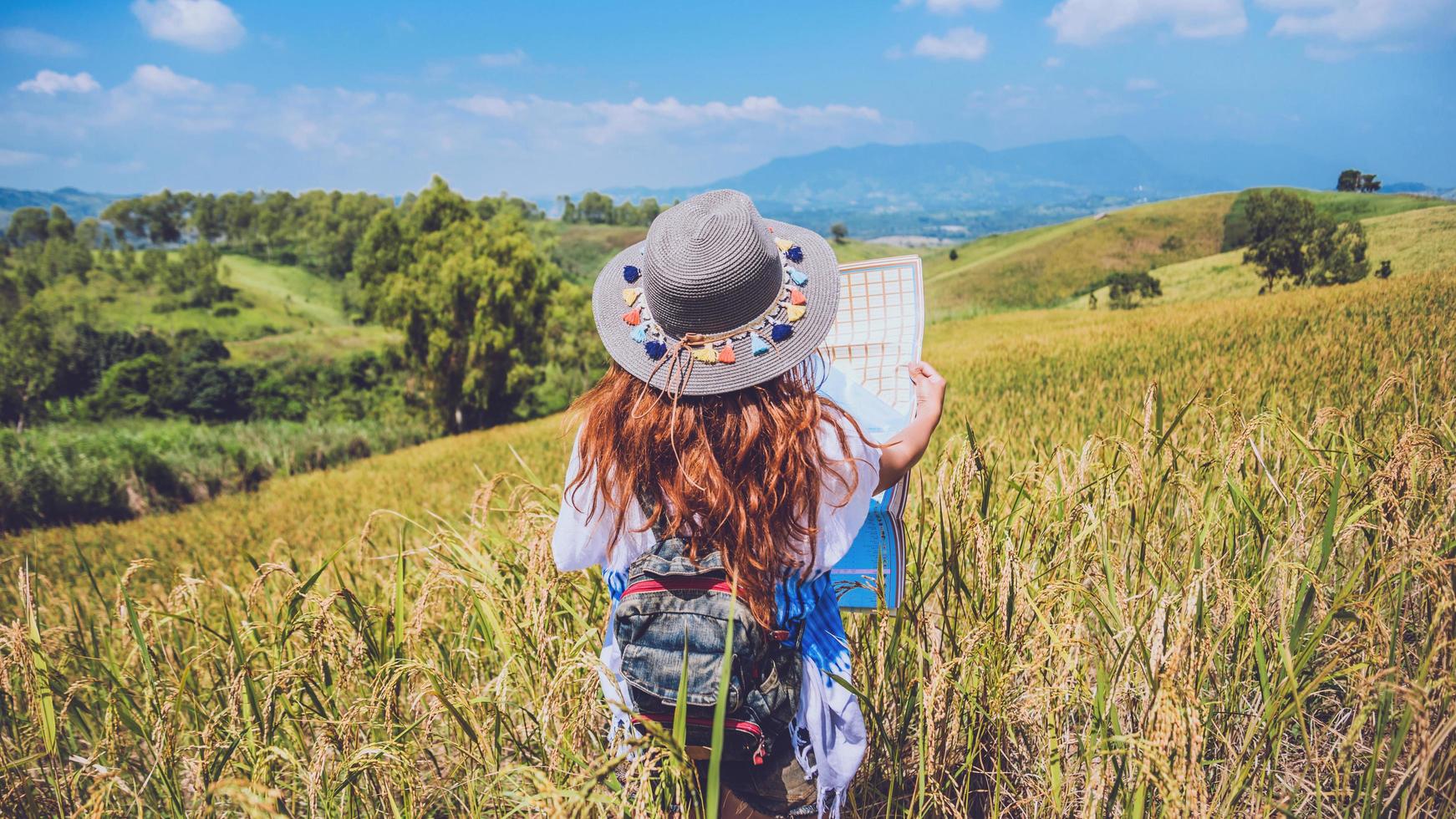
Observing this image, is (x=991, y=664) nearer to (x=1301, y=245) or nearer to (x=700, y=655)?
(x=700, y=655)

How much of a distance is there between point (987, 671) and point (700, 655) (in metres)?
0.83

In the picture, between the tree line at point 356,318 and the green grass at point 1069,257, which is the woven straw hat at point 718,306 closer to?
the tree line at point 356,318

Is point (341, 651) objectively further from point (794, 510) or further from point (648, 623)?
point (794, 510)

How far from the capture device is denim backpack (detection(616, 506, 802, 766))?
4.08 ft

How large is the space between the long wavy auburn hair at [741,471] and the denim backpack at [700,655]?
0.13 ft

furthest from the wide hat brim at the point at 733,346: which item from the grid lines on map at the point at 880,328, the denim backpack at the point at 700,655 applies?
the denim backpack at the point at 700,655

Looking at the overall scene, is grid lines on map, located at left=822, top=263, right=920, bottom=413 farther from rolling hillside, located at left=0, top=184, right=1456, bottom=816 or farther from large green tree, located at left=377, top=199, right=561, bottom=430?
large green tree, located at left=377, top=199, right=561, bottom=430

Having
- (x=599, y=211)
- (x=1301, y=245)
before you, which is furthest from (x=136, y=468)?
(x=599, y=211)

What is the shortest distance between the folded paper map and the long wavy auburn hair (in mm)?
136

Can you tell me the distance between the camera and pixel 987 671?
1.66 m

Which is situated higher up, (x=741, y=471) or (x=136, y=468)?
(x=741, y=471)

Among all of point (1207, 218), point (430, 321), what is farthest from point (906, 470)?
point (1207, 218)

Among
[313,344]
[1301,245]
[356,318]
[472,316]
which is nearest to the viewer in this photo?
[1301,245]

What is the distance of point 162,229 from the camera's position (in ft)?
393
